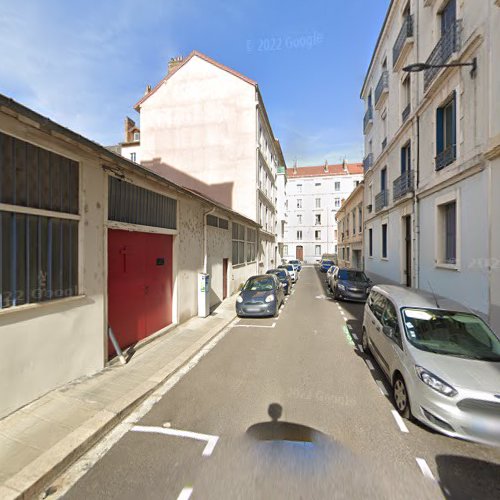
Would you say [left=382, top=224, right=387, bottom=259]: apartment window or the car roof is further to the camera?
[left=382, top=224, right=387, bottom=259]: apartment window

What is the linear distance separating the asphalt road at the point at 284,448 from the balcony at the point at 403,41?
1271cm

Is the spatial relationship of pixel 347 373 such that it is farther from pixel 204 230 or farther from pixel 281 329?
pixel 204 230

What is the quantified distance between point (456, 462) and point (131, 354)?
5226mm

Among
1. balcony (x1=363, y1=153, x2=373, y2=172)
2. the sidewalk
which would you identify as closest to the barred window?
balcony (x1=363, y1=153, x2=373, y2=172)

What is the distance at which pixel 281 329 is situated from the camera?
7.60 m

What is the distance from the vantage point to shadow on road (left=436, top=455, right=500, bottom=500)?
7.64 ft

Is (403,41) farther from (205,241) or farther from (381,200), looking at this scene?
(205,241)

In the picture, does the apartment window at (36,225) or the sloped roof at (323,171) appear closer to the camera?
the apartment window at (36,225)

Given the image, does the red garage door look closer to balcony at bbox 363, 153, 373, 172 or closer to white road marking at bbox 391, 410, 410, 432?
white road marking at bbox 391, 410, 410, 432

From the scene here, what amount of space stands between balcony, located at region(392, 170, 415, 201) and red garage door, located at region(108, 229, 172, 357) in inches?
385

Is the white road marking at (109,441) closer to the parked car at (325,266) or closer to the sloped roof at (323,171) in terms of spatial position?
the parked car at (325,266)

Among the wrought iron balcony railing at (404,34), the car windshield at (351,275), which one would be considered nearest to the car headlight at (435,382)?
the car windshield at (351,275)

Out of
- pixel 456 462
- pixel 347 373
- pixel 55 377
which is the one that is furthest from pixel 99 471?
pixel 347 373

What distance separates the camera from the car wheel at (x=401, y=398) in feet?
11.1
